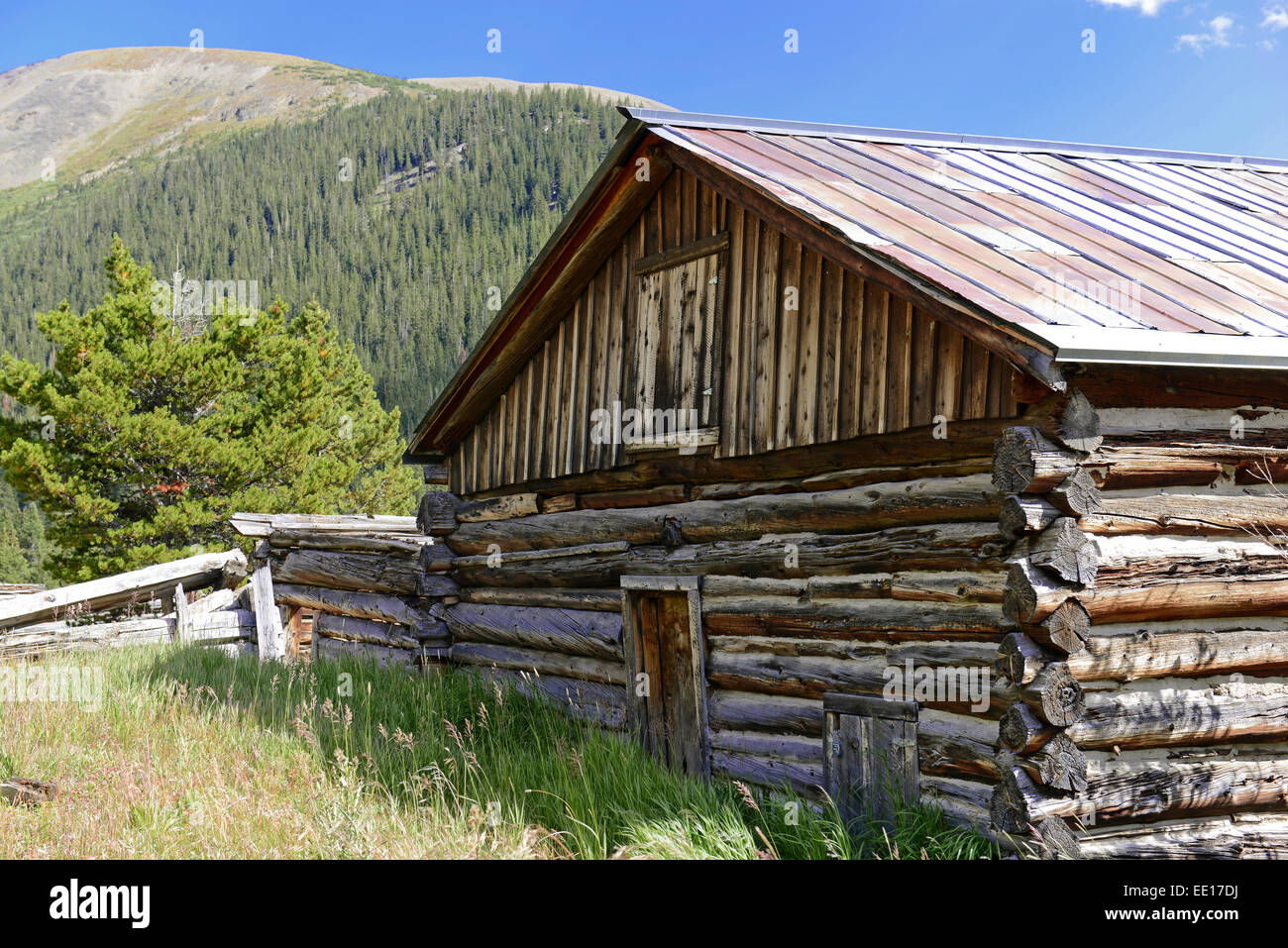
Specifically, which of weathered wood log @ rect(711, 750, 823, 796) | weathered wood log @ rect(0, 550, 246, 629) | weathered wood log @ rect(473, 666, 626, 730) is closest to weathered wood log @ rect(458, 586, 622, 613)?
weathered wood log @ rect(473, 666, 626, 730)

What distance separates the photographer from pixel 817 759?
7.30 m

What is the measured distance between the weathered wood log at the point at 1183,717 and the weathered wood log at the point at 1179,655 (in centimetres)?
11

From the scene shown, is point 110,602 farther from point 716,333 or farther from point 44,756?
point 716,333

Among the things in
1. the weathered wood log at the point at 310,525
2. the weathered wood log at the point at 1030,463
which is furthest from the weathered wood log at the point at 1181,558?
the weathered wood log at the point at 310,525

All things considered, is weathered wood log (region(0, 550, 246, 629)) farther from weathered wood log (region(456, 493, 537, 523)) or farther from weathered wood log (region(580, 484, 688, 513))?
weathered wood log (region(580, 484, 688, 513))

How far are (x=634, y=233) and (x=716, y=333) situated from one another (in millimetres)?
1662

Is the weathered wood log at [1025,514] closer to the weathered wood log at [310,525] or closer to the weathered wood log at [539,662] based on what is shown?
the weathered wood log at [539,662]

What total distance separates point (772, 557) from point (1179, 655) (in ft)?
9.18

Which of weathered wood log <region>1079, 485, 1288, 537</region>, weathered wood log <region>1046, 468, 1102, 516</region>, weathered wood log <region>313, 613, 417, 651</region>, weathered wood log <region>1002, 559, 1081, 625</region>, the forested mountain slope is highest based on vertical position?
the forested mountain slope

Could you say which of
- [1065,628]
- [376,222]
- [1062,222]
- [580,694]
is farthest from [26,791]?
[376,222]

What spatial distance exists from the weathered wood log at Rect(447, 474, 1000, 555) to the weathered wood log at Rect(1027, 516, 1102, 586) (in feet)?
1.80

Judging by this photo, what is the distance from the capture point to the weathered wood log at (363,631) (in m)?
13.4

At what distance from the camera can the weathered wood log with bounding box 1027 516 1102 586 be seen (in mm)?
5445

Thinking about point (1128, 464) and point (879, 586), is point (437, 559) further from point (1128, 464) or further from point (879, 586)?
point (1128, 464)
